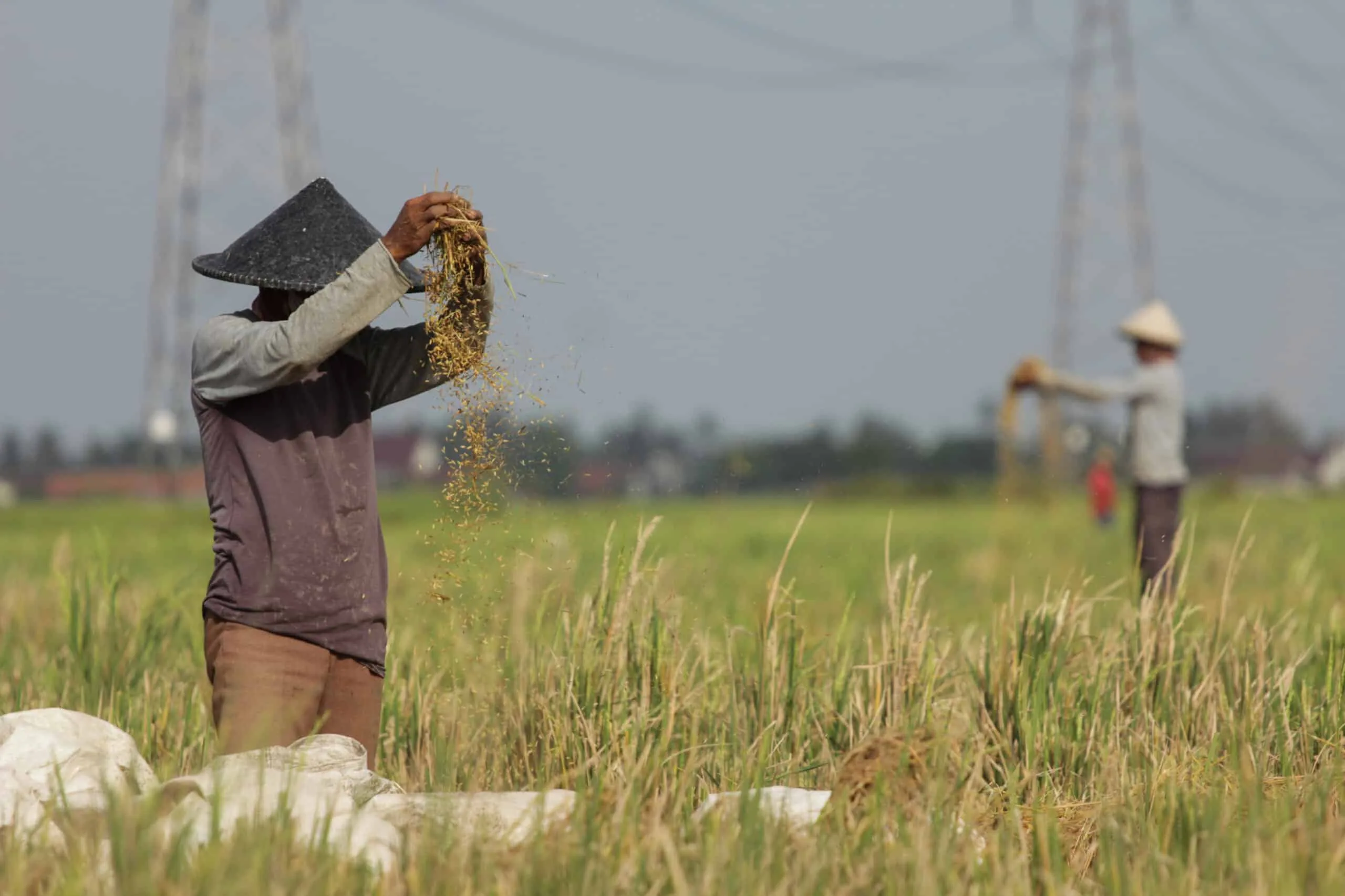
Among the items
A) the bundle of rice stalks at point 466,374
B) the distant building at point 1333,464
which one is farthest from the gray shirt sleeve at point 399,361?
the distant building at point 1333,464

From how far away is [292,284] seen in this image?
13.6 ft

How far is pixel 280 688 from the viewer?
4145 mm

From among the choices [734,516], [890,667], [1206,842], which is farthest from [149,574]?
[734,516]

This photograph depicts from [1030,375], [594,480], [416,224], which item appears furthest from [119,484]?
[416,224]

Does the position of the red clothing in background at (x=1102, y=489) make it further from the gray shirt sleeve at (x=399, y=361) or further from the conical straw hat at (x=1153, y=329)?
the gray shirt sleeve at (x=399, y=361)

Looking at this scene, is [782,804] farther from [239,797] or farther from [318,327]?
[318,327]

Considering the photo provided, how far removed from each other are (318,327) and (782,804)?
1560mm

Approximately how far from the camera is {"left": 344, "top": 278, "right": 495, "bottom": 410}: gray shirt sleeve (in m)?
4.48

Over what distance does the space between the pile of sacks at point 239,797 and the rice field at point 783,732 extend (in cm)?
7

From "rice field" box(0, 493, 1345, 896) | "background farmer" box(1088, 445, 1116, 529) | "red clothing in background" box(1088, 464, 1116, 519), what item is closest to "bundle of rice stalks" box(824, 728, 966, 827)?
"rice field" box(0, 493, 1345, 896)

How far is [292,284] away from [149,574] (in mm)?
11548

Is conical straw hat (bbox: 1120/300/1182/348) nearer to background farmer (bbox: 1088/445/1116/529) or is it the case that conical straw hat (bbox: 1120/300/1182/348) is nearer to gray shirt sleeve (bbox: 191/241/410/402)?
gray shirt sleeve (bbox: 191/241/410/402)

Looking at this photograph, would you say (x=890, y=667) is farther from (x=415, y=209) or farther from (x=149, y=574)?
(x=149, y=574)

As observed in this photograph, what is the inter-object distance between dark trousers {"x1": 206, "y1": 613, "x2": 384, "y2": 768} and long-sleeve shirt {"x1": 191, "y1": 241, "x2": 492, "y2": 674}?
1.5 inches
